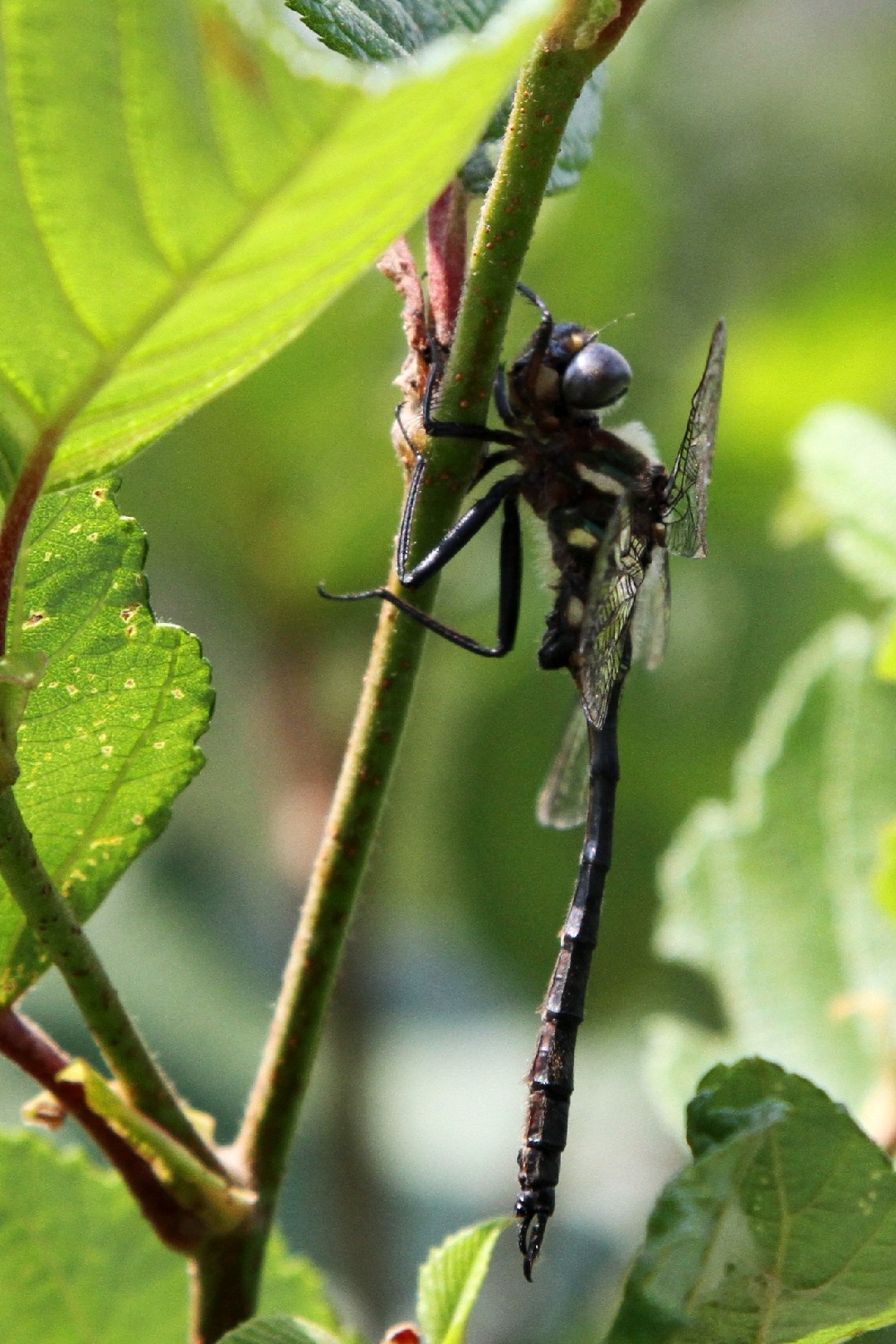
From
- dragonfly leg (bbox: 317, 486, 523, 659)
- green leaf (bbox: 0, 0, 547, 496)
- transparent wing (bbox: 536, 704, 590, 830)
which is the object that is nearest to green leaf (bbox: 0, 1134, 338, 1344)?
dragonfly leg (bbox: 317, 486, 523, 659)

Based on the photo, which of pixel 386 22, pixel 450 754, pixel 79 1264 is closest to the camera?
pixel 386 22

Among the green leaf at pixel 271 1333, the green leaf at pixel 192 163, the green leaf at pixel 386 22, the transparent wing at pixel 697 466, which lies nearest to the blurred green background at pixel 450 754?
the transparent wing at pixel 697 466

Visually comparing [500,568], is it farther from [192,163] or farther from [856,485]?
[192,163]

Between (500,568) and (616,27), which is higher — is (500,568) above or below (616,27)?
below

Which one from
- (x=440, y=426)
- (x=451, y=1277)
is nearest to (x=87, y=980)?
(x=451, y=1277)

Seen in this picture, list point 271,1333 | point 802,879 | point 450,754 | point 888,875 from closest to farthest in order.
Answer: point 271,1333 < point 888,875 < point 802,879 < point 450,754

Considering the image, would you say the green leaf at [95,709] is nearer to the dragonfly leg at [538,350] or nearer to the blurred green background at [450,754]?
the dragonfly leg at [538,350]

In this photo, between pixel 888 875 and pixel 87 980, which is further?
pixel 888 875
